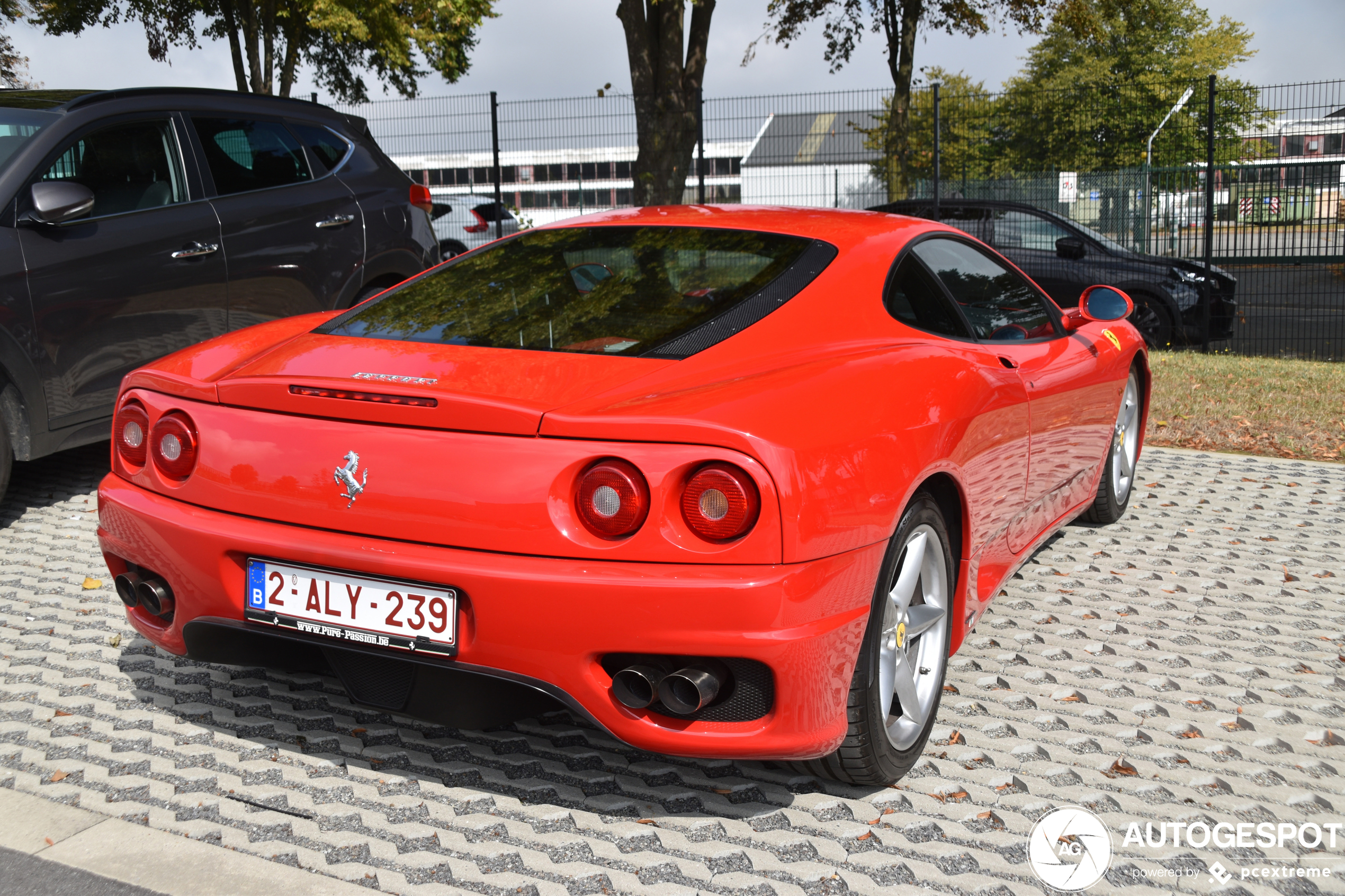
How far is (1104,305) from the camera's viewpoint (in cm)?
441

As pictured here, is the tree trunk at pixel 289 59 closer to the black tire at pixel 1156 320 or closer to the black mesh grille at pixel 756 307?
the black tire at pixel 1156 320

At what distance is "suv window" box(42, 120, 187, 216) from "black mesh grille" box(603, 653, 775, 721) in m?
3.96

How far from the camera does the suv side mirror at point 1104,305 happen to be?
438 cm

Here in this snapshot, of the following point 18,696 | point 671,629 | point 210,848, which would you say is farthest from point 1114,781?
point 18,696

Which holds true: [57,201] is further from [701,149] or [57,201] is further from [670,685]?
[701,149]

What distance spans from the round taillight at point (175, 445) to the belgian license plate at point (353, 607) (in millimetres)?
336

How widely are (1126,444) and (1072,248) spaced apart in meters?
6.52

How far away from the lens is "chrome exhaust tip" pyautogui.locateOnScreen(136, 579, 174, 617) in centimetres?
278

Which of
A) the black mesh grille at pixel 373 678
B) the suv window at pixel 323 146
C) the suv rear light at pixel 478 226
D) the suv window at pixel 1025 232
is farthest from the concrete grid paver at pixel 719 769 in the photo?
the suv rear light at pixel 478 226

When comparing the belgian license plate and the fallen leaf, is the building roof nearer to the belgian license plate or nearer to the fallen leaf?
the fallen leaf

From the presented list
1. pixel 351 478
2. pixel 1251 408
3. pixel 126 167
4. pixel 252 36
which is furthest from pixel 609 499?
pixel 252 36

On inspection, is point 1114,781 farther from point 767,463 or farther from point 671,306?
point 671,306

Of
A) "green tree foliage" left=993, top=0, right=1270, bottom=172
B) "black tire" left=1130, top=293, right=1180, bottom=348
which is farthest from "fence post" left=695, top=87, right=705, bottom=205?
"black tire" left=1130, top=293, right=1180, bottom=348

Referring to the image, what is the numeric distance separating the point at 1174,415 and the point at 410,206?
212 inches
